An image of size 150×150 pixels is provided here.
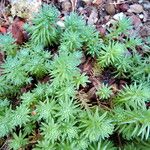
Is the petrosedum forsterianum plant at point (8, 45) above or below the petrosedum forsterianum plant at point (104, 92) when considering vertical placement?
above

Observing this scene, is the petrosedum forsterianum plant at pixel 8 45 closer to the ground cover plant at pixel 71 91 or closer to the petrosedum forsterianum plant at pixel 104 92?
the ground cover plant at pixel 71 91

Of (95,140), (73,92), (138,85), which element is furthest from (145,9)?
(95,140)

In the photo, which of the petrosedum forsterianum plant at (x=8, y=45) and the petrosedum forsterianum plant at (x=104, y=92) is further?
the petrosedum forsterianum plant at (x=8, y=45)

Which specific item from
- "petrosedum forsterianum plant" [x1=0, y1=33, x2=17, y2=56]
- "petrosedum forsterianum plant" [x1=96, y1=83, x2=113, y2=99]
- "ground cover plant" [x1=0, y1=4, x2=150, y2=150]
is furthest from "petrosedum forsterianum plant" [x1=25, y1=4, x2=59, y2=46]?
"petrosedum forsterianum plant" [x1=96, y1=83, x2=113, y2=99]

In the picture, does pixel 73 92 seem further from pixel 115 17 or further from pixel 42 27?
pixel 115 17

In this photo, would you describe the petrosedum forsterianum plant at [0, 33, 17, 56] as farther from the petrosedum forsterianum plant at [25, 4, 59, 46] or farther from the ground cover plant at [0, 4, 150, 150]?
the petrosedum forsterianum plant at [25, 4, 59, 46]

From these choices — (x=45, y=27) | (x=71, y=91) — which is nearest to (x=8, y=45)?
(x=45, y=27)

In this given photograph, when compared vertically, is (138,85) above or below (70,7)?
below

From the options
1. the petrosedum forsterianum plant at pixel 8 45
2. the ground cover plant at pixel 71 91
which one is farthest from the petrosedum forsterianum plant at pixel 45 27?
the petrosedum forsterianum plant at pixel 8 45
